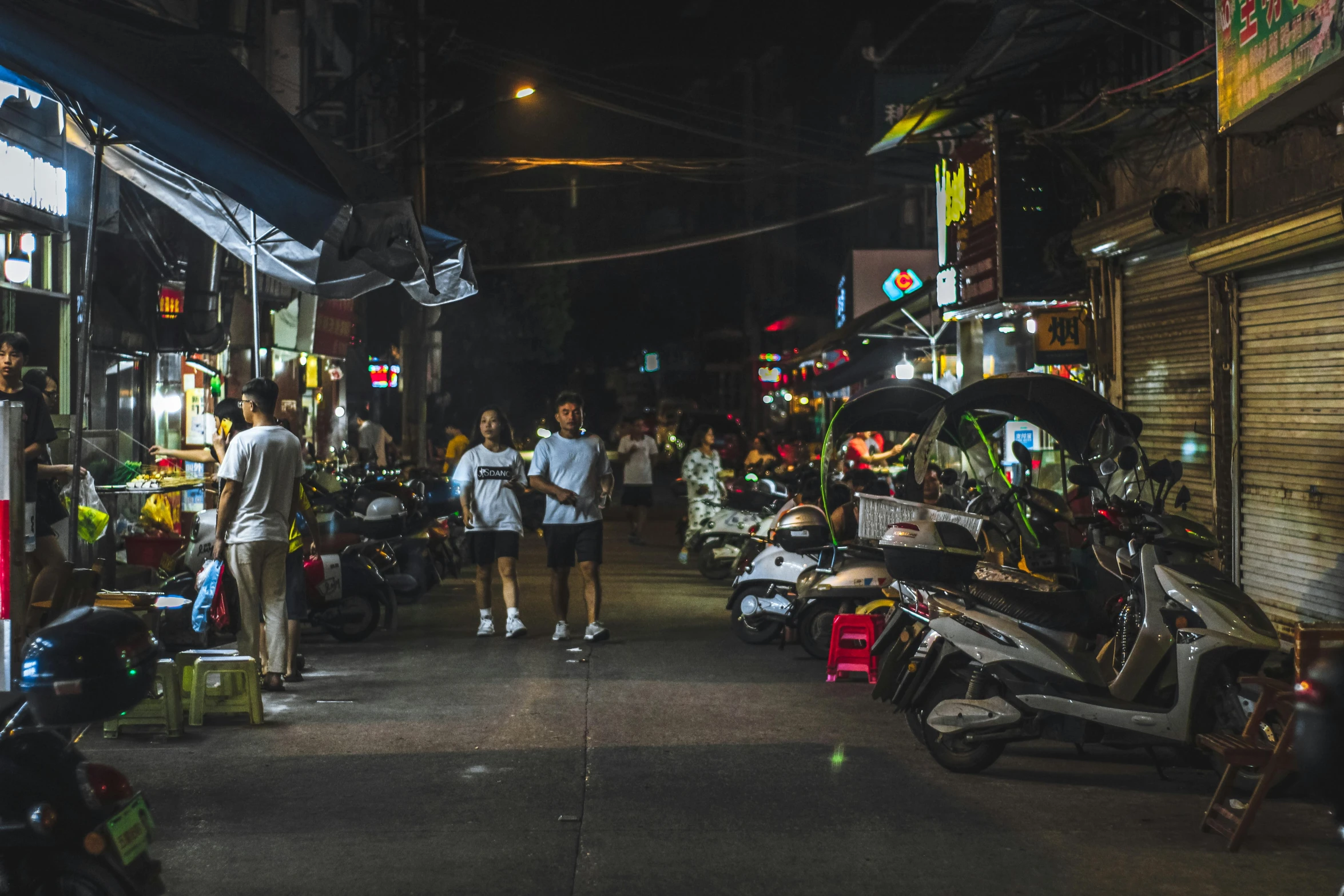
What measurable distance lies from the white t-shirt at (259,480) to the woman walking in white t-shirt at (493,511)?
2771 millimetres

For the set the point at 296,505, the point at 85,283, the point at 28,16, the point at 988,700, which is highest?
the point at 28,16

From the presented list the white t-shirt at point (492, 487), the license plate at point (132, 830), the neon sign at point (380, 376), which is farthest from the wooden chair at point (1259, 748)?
the neon sign at point (380, 376)

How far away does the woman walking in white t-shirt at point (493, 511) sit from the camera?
11391 mm

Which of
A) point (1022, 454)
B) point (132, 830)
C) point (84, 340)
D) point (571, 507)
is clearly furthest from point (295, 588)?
point (132, 830)

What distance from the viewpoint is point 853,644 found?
32.4ft

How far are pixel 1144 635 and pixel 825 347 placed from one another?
19.9m

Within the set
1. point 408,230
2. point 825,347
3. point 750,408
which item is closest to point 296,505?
point 408,230

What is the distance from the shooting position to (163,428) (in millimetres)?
17094

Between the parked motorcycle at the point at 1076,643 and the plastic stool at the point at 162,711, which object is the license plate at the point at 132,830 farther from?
the parked motorcycle at the point at 1076,643

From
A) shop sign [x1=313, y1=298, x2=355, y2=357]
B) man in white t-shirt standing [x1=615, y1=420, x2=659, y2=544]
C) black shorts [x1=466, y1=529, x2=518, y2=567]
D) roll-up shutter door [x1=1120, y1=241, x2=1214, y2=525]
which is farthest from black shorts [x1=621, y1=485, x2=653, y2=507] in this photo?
black shorts [x1=466, y1=529, x2=518, y2=567]

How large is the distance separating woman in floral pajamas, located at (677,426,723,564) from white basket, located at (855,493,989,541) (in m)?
5.39

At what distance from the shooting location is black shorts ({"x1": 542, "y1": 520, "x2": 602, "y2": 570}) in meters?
11.2

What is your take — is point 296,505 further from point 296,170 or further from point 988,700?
point 988,700

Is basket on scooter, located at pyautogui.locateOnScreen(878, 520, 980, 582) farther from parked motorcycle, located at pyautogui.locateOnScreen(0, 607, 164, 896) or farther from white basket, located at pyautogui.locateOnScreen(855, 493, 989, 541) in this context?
parked motorcycle, located at pyautogui.locateOnScreen(0, 607, 164, 896)
